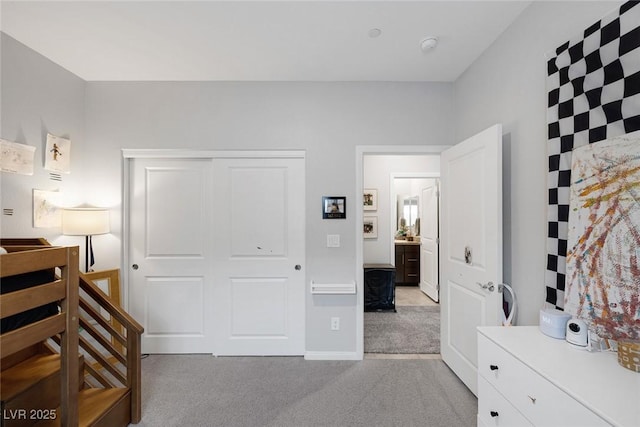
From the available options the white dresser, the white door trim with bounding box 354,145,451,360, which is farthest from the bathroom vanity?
the white dresser

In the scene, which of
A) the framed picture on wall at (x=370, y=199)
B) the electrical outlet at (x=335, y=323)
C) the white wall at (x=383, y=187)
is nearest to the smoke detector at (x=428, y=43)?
the electrical outlet at (x=335, y=323)

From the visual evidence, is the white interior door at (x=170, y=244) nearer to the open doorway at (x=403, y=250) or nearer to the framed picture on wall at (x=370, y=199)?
the open doorway at (x=403, y=250)

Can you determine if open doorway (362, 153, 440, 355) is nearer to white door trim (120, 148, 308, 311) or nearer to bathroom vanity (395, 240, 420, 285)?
bathroom vanity (395, 240, 420, 285)

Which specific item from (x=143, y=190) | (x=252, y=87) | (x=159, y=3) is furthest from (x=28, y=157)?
(x=252, y=87)

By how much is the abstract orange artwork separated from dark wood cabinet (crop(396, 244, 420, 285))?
416cm

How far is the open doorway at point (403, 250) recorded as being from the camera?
3223 millimetres

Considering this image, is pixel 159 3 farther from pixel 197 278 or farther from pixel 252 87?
pixel 197 278

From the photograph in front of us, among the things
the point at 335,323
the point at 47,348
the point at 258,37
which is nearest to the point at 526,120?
the point at 258,37

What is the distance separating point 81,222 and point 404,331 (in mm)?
3436

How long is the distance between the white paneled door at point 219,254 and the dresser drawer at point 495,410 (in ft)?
5.37

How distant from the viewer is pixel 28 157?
2.18 metres

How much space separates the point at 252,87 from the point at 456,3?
181 centimetres

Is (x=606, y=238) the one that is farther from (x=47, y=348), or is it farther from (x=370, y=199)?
(x=370, y=199)

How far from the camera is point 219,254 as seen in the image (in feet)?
9.12
